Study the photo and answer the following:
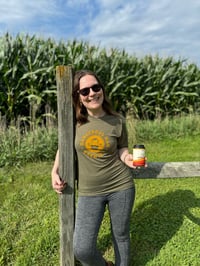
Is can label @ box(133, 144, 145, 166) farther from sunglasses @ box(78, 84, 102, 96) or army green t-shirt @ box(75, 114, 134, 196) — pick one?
sunglasses @ box(78, 84, 102, 96)

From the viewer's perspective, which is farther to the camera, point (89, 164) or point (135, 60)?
point (135, 60)

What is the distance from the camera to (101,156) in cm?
251

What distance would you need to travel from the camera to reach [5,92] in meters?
7.57

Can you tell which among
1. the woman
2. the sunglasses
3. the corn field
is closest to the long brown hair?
the woman

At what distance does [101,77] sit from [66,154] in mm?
6990

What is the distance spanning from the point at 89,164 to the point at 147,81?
8390mm

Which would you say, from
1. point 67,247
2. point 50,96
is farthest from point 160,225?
point 50,96

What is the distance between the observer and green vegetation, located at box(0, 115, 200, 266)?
10.5 feet

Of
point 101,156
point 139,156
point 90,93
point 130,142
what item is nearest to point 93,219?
point 101,156

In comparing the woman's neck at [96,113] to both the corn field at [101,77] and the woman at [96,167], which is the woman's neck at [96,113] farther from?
the corn field at [101,77]

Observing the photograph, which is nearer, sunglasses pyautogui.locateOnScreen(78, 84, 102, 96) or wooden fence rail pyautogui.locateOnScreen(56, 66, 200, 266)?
sunglasses pyautogui.locateOnScreen(78, 84, 102, 96)

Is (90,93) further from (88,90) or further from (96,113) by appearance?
(96,113)

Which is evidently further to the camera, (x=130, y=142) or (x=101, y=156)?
(x=130, y=142)

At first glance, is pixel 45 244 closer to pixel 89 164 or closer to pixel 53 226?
pixel 53 226
